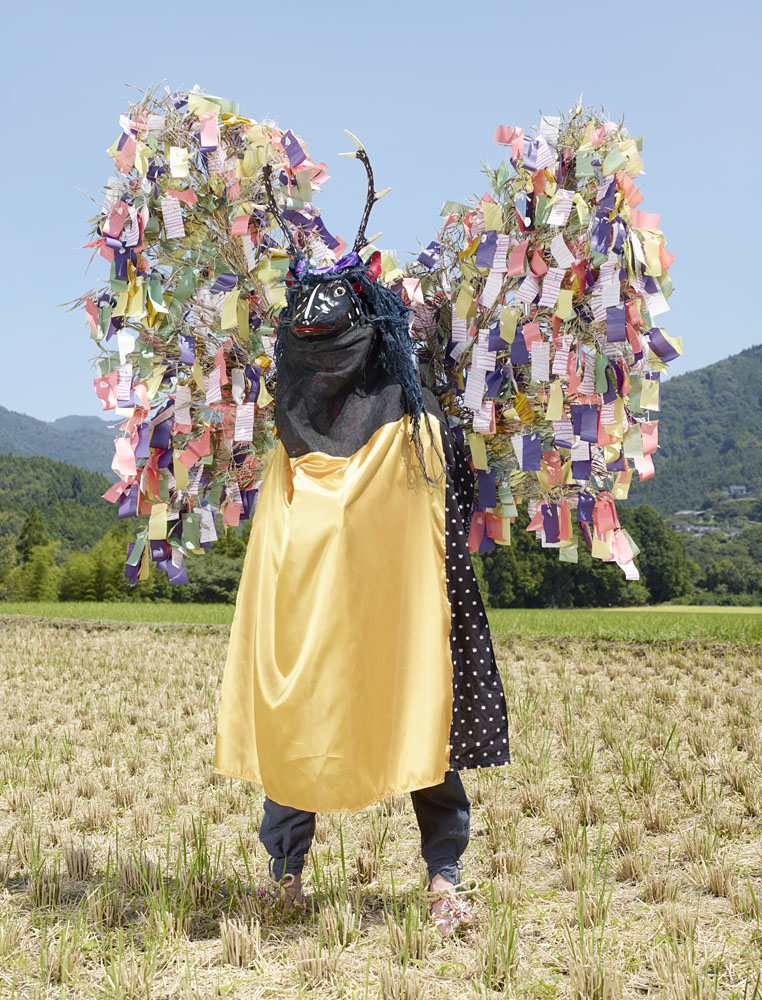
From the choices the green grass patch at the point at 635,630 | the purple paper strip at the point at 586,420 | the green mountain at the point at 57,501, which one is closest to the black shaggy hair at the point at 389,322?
the purple paper strip at the point at 586,420

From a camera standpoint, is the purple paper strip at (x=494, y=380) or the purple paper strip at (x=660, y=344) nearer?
the purple paper strip at (x=494, y=380)

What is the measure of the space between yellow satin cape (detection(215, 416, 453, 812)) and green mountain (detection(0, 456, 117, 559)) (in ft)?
141

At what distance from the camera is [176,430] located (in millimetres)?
2969

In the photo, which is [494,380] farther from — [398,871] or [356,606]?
[398,871]

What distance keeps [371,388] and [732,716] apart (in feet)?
13.3

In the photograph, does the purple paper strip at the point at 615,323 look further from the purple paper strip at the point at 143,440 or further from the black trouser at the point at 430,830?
the purple paper strip at the point at 143,440

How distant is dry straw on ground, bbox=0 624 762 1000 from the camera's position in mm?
2174

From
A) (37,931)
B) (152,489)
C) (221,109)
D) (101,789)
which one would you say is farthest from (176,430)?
(101,789)

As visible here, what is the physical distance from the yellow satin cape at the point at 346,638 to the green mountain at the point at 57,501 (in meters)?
43.1

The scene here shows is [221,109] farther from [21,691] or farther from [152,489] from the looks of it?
[21,691]

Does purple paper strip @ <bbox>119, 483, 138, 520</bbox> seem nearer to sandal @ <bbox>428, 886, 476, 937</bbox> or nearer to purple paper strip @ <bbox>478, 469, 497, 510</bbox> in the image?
purple paper strip @ <bbox>478, 469, 497, 510</bbox>

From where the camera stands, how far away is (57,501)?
76.3 m

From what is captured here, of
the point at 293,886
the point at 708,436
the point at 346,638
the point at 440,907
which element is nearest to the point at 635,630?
the point at 440,907

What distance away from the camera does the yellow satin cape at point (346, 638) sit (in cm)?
229
